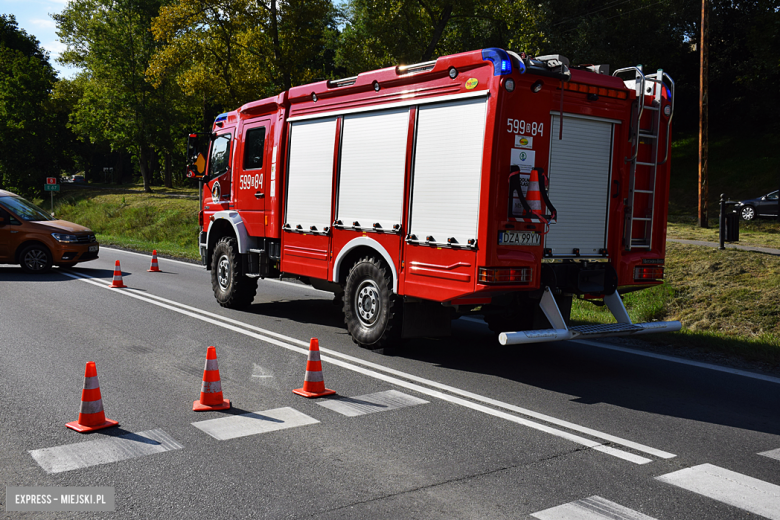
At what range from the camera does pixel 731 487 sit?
174 inches

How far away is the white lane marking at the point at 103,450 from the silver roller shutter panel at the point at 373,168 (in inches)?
150

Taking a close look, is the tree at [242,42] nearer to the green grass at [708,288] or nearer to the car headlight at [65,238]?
the green grass at [708,288]

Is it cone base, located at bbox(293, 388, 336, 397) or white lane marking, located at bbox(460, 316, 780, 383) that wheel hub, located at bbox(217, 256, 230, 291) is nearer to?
cone base, located at bbox(293, 388, 336, 397)

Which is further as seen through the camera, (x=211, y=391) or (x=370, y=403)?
(x=370, y=403)

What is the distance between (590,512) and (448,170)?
4161mm

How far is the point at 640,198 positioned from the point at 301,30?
67.9ft

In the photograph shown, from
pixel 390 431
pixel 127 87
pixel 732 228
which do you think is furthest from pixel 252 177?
pixel 127 87

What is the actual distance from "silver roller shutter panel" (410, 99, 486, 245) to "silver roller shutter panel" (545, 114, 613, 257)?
2.87 feet

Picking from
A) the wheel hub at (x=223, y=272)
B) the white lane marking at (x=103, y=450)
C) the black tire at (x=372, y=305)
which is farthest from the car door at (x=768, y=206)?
the white lane marking at (x=103, y=450)

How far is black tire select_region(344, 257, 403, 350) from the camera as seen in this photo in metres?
8.10

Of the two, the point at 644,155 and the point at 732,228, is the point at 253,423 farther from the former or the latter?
the point at 732,228

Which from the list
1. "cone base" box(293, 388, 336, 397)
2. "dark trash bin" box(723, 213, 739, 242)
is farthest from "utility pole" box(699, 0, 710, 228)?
"cone base" box(293, 388, 336, 397)

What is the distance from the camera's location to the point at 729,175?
3522 centimetres

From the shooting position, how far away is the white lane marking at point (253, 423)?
5.37 metres
